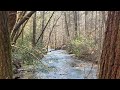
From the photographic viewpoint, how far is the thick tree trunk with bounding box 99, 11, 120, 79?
2273 millimetres

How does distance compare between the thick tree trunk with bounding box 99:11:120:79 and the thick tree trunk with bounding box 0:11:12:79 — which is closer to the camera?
the thick tree trunk with bounding box 99:11:120:79

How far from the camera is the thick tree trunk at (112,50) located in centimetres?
227

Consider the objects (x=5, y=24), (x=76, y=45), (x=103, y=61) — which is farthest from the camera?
(x=76, y=45)

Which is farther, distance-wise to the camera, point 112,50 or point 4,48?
point 4,48

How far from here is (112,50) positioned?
93.5 inches

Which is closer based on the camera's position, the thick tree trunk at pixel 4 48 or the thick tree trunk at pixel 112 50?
the thick tree trunk at pixel 112 50

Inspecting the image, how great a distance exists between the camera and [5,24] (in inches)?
108
